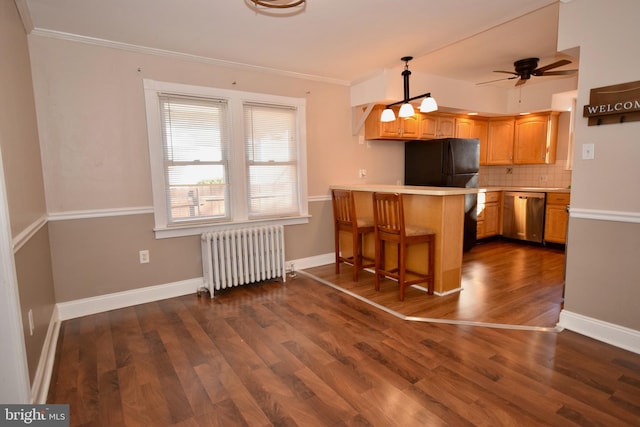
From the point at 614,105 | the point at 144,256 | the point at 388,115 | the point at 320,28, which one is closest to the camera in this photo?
the point at 614,105

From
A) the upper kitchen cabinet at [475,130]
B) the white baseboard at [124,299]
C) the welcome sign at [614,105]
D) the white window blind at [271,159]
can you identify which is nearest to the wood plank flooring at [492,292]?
the white window blind at [271,159]

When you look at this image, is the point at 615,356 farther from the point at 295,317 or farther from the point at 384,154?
the point at 384,154

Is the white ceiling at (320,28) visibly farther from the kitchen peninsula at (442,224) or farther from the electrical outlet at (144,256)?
the electrical outlet at (144,256)

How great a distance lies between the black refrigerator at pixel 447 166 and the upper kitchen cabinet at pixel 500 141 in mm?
1163

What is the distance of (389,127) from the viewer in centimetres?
439

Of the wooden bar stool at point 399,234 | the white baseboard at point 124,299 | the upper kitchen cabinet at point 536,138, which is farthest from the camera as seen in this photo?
the upper kitchen cabinet at point 536,138

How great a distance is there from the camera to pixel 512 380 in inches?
75.7

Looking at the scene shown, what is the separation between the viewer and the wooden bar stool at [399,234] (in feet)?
10.0

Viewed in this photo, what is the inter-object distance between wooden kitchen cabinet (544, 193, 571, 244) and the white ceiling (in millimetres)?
2154

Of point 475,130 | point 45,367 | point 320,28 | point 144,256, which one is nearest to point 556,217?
point 475,130

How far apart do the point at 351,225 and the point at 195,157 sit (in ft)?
5.85

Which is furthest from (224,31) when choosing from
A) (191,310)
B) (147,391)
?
(147,391)

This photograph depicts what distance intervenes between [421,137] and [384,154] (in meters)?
0.58

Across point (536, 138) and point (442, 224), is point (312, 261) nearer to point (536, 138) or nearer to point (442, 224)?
point (442, 224)
